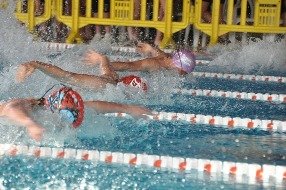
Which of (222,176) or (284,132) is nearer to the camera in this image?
(222,176)

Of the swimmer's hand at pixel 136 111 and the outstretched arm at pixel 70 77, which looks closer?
the swimmer's hand at pixel 136 111

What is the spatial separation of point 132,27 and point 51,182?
19.6 feet

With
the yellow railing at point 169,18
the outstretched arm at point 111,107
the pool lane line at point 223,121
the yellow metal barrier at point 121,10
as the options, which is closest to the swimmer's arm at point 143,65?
the pool lane line at point 223,121

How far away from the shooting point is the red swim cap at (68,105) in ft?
12.5

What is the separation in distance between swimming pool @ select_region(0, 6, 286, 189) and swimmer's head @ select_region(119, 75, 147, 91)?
0.26 feet

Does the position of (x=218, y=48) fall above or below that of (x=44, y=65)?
below

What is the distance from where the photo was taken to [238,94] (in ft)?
19.6

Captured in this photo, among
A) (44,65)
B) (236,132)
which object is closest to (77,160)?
(44,65)

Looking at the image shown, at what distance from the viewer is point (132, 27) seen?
9070 mm

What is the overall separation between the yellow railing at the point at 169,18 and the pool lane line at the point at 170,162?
198 inches

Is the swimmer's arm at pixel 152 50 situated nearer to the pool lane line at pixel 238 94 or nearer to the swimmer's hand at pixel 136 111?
the pool lane line at pixel 238 94

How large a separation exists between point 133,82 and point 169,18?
3421 millimetres

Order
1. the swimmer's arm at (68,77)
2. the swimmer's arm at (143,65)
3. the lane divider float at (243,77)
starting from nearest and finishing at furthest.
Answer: the swimmer's arm at (68,77)
the swimmer's arm at (143,65)
the lane divider float at (243,77)

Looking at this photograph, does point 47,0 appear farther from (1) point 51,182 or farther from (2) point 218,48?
(1) point 51,182
